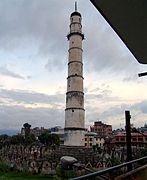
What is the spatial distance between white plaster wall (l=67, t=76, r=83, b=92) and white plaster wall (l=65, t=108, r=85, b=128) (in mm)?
1422

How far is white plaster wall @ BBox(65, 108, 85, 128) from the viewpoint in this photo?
18469 mm

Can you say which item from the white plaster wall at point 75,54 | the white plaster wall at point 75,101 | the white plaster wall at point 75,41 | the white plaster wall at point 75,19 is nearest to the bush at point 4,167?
the white plaster wall at point 75,101

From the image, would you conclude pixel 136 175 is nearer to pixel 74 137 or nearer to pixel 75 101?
pixel 75 101

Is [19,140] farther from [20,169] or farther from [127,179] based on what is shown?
[127,179]

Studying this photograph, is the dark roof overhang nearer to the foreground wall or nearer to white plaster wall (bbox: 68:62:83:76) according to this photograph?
the foreground wall

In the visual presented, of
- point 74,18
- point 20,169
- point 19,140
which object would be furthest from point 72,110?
point 19,140

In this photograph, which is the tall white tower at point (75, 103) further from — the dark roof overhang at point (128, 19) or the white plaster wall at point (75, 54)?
the dark roof overhang at point (128, 19)

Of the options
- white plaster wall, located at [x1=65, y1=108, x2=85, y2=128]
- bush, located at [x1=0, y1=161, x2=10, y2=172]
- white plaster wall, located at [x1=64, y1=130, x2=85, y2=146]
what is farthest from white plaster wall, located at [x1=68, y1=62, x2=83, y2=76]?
bush, located at [x1=0, y1=161, x2=10, y2=172]

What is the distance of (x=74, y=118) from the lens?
60.5 feet

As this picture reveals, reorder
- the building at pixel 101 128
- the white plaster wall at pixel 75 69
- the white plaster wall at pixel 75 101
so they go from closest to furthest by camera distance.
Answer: the white plaster wall at pixel 75 101 → the white plaster wall at pixel 75 69 → the building at pixel 101 128

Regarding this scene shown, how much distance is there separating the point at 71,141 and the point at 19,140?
16.2m

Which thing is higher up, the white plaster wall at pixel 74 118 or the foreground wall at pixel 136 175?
the white plaster wall at pixel 74 118

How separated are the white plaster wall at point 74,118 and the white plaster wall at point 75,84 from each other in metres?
1.42

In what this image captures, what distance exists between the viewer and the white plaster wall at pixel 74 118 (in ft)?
60.6
